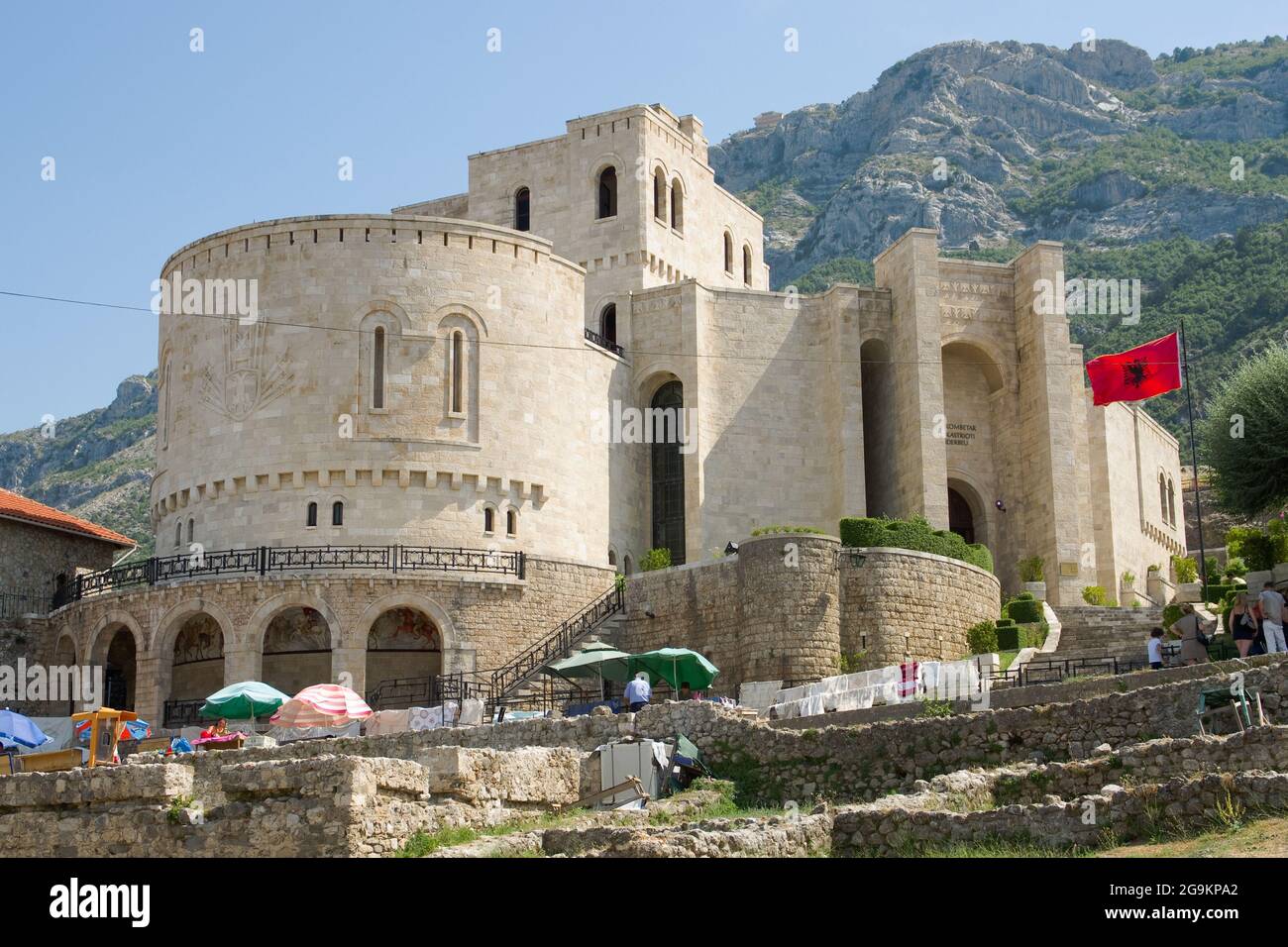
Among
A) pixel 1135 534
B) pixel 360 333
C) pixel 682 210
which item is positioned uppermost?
pixel 682 210

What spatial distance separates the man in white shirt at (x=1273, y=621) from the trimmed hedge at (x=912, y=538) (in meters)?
16.8

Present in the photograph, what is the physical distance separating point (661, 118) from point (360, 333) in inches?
638

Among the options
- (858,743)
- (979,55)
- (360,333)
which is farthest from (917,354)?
(979,55)

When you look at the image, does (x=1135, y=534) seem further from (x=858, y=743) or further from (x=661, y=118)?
(x=858, y=743)

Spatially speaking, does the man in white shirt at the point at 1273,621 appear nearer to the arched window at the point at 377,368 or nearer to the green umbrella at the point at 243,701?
the green umbrella at the point at 243,701

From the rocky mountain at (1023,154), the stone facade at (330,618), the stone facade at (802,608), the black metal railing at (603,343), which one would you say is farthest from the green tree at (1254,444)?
the rocky mountain at (1023,154)

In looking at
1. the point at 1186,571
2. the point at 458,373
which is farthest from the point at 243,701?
the point at 1186,571

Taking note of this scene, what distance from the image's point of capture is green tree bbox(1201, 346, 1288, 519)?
38.2 meters

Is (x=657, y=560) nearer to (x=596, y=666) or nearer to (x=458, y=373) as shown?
(x=458, y=373)

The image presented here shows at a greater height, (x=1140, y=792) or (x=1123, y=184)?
(x=1123, y=184)

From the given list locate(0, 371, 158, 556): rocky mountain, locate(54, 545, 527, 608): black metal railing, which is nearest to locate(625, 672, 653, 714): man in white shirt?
locate(54, 545, 527, 608): black metal railing

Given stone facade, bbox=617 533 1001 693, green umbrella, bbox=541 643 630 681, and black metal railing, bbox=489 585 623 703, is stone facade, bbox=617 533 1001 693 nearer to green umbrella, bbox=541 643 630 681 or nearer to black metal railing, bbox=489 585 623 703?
black metal railing, bbox=489 585 623 703
